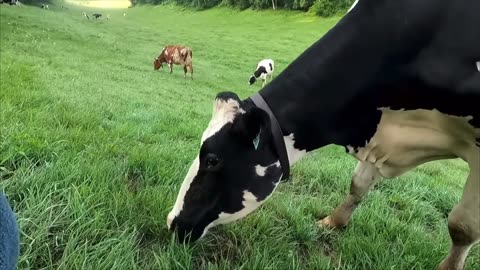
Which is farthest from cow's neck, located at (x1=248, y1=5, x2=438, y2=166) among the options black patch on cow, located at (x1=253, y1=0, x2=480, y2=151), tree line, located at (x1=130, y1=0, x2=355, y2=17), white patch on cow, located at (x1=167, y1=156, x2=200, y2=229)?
tree line, located at (x1=130, y1=0, x2=355, y2=17)

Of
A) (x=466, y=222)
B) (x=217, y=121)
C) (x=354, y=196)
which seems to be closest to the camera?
(x=217, y=121)

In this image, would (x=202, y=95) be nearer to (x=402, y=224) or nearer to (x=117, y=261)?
(x=402, y=224)

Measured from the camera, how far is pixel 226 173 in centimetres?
252

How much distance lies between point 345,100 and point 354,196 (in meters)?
1.09

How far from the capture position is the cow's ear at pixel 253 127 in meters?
2.36

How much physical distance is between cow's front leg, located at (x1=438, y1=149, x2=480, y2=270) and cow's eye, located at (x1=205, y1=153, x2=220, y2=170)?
4.82 feet

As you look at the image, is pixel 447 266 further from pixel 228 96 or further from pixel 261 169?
pixel 228 96

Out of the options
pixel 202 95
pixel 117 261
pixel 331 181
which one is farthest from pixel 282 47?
pixel 117 261

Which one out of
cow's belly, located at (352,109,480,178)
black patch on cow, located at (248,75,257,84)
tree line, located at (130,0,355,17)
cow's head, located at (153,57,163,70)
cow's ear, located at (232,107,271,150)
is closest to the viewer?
cow's ear, located at (232,107,271,150)

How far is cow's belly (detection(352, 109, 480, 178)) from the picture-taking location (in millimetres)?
2691

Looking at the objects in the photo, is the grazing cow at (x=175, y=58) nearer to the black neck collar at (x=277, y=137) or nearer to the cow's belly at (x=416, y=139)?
the cow's belly at (x=416, y=139)

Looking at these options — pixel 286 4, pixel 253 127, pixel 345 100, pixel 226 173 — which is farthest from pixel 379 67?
pixel 286 4

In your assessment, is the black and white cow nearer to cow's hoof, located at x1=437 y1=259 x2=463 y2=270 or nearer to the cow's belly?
the cow's belly

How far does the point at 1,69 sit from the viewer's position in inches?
288
